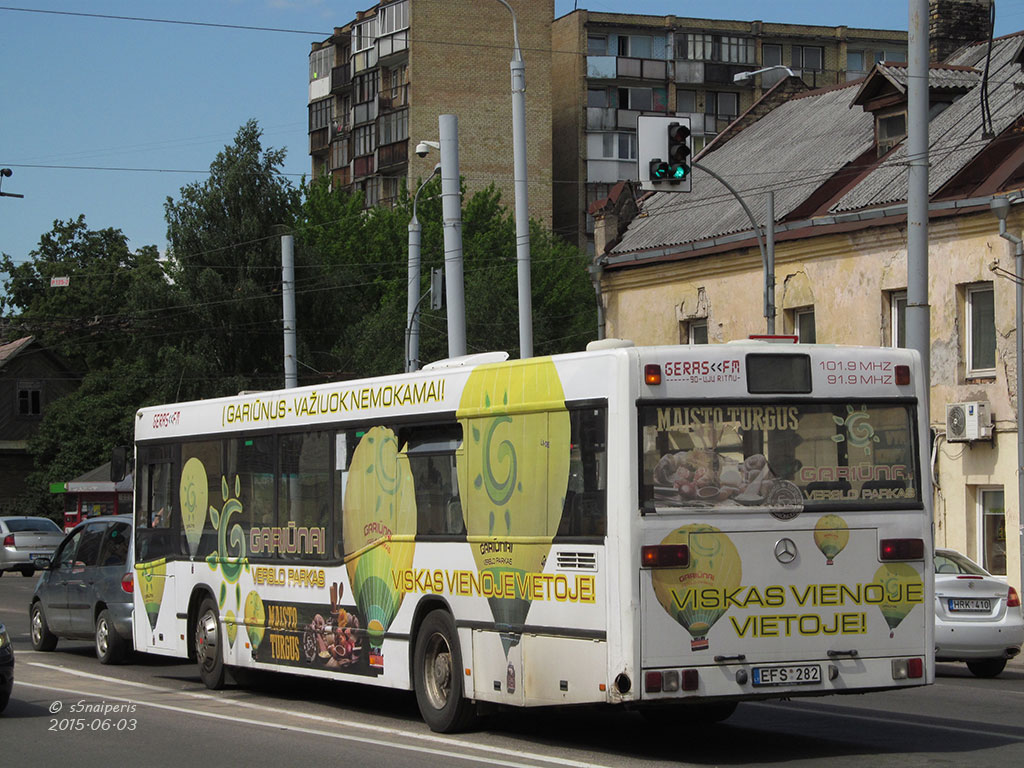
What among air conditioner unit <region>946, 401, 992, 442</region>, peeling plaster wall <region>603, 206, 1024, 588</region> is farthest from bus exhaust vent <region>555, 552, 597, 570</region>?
air conditioner unit <region>946, 401, 992, 442</region>

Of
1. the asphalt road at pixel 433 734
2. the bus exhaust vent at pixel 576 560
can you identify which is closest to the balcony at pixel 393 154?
the asphalt road at pixel 433 734

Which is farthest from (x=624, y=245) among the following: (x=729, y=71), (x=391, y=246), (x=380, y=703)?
(x=729, y=71)

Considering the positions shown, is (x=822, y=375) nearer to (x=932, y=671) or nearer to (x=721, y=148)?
(x=932, y=671)

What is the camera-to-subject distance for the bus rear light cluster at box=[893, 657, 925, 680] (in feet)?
35.1

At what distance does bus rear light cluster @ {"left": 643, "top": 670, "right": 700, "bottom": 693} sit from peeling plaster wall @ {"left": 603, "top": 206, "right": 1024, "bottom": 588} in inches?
696

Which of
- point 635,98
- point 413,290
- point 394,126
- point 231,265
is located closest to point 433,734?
point 413,290

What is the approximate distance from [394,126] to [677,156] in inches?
2103

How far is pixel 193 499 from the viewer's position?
16.2 meters

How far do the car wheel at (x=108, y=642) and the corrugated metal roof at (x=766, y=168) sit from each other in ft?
58.7

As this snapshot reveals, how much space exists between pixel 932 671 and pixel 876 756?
2.60ft

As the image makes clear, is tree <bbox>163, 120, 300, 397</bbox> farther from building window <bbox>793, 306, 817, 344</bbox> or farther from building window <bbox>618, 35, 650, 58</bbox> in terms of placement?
building window <bbox>793, 306, 817, 344</bbox>

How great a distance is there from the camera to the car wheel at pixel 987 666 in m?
18.1

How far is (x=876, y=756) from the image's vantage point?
10469mm

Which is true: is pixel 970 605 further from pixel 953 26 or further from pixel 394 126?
pixel 394 126
